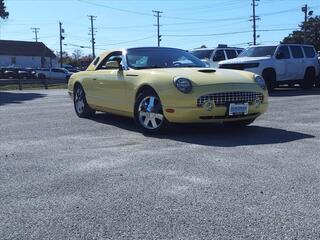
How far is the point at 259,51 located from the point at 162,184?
14854 millimetres

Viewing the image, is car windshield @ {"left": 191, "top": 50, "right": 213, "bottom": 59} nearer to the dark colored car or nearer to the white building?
the dark colored car

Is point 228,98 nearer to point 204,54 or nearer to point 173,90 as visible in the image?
point 173,90

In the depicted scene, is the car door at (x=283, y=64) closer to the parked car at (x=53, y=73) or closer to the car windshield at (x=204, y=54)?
the car windshield at (x=204, y=54)

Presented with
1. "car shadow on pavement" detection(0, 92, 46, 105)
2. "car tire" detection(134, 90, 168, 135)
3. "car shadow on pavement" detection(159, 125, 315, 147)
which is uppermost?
"car tire" detection(134, 90, 168, 135)

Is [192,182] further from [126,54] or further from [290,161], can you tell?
[126,54]

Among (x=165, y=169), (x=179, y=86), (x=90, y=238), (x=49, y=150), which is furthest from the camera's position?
(x=179, y=86)

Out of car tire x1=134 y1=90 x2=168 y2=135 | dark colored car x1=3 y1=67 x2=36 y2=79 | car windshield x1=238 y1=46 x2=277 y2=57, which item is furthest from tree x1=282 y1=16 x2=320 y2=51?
car tire x1=134 y1=90 x2=168 y2=135

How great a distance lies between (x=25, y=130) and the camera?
8.50m

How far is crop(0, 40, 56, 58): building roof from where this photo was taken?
106750 millimetres

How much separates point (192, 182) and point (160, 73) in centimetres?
306

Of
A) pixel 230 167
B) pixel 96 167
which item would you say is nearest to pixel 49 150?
pixel 96 167

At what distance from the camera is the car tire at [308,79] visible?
19.5 meters

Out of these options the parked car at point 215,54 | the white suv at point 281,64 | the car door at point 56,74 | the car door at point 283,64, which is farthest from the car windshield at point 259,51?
the car door at point 56,74

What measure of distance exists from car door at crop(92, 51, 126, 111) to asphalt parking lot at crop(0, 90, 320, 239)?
0.73 m
